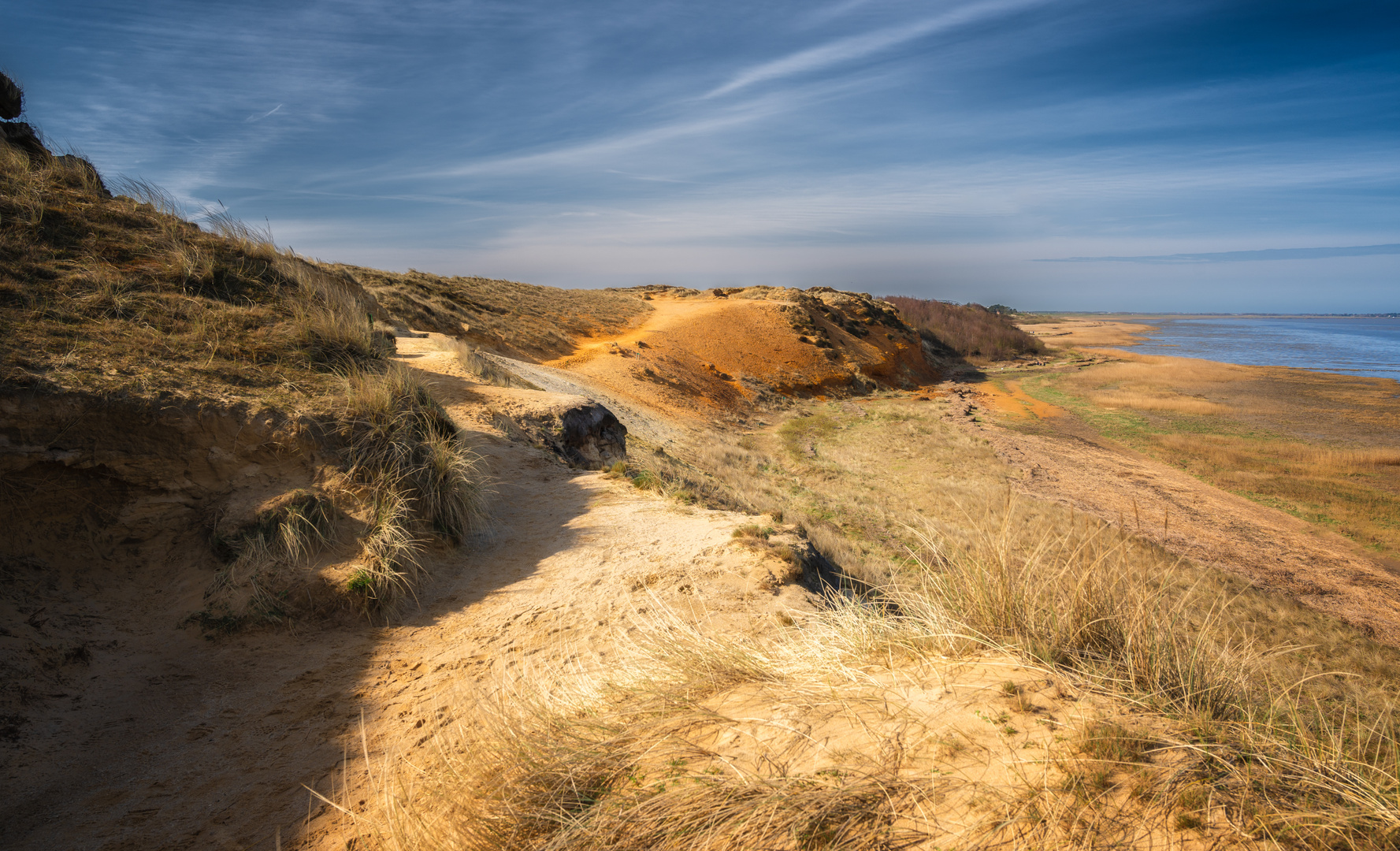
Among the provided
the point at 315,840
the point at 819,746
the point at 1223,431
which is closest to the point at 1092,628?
the point at 819,746

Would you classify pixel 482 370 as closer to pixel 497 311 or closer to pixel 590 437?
pixel 590 437

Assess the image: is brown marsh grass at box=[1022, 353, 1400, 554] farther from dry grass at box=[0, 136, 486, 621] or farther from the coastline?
dry grass at box=[0, 136, 486, 621]

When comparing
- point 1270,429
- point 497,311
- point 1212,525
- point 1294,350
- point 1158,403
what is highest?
point 497,311

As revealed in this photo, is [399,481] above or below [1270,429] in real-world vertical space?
above

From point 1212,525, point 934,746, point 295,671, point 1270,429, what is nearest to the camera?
point 934,746

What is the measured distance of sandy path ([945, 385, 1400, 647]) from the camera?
8414 millimetres

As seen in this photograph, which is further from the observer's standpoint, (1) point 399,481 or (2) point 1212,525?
(2) point 1212,525

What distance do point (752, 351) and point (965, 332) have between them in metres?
23.4

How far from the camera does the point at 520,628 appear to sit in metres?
4.48

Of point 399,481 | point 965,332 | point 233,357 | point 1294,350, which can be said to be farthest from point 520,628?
point 1294,350

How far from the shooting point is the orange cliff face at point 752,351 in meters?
19.9

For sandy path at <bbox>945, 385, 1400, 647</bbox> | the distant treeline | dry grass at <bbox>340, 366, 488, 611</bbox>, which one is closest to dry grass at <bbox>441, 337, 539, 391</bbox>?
dry grass at <bbox>340, 366, 488, 611</bbox>

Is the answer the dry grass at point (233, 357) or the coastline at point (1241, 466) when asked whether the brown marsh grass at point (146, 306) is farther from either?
the coastline at point (1241, 466)

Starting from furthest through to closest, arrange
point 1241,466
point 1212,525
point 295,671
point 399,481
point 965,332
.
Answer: point 965,332, point 1241,466, point 1212,525, point 399,481, point 295,671
